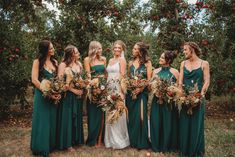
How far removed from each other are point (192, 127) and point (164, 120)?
740 mm

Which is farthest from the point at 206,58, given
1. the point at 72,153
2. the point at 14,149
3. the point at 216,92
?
the point at 14,149

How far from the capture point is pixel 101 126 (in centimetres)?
789

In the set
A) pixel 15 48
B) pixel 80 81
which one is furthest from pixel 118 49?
pixel 15 48

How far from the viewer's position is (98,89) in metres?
7.18

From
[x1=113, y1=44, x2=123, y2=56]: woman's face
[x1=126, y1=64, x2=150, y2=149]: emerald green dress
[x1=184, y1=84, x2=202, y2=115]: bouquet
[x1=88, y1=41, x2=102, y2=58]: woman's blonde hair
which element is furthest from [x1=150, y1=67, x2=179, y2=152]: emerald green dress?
[x1=88, y1=41, x2=102, y2=58]: woman's blonde hair

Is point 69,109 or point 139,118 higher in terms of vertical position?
point 69,109

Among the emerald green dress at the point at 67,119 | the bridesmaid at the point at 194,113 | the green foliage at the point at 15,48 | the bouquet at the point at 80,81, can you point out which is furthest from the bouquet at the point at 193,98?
the green foliage at the point at 15,48

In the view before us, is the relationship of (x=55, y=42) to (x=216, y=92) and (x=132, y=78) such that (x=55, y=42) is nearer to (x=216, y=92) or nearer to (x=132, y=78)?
(x=132, y=78)

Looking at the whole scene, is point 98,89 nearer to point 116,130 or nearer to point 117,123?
point 117,123

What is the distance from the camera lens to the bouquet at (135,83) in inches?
285

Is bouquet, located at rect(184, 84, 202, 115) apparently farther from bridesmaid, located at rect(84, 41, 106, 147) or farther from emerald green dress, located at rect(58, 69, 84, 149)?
emerald green dress, located at rect(58, 69, 84, 149)

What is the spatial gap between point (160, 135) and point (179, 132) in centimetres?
47

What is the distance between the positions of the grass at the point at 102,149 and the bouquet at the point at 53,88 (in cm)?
138

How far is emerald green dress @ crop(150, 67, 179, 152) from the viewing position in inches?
287
